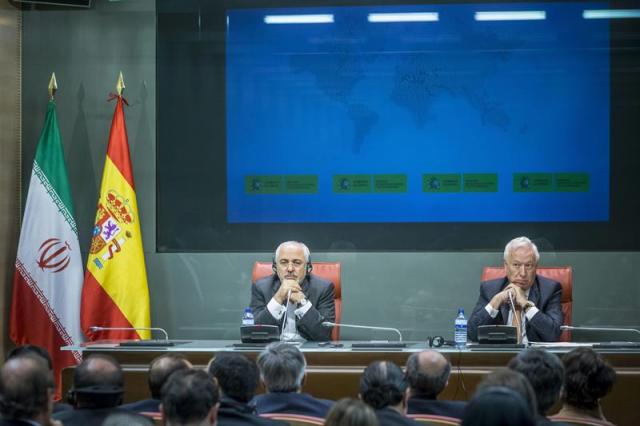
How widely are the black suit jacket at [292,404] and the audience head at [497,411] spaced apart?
128cm

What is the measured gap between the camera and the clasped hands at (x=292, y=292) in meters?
6.20

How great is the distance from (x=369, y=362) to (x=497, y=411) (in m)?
3.05

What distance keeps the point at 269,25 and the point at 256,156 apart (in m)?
1.02

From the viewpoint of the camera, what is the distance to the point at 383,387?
137 inches

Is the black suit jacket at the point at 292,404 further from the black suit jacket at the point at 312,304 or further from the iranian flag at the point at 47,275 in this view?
the iranian flag at the point at 47,275

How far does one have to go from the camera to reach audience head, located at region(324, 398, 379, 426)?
2.54m

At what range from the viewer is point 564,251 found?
727cm

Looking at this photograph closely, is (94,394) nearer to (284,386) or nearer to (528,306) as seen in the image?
(284,386)

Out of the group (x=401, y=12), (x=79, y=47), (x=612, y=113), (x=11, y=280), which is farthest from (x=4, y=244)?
(x=612, y=113)

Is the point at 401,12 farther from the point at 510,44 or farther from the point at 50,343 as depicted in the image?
the point at 50,343

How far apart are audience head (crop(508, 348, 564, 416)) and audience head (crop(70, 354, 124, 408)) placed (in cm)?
148

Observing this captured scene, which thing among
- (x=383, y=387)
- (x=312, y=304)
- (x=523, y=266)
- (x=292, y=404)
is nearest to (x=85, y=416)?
(x=292, y=404)

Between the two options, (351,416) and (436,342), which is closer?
(351,416)

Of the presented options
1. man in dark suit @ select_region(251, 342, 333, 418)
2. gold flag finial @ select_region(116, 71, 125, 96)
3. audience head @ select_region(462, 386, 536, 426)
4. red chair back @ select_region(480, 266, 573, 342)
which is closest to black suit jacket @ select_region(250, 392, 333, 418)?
man in dark suit @ select_region(251, 342, 333, 418)
